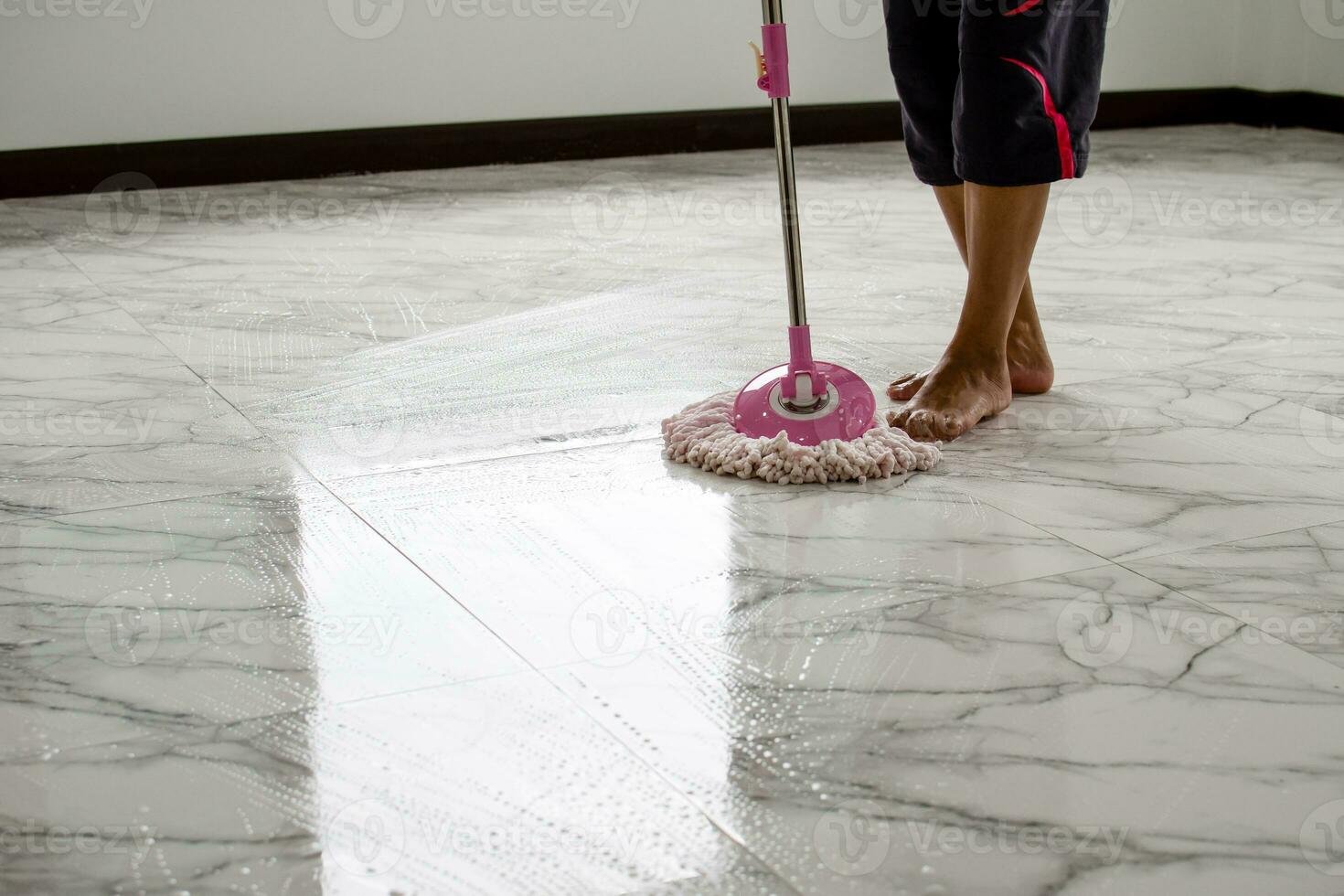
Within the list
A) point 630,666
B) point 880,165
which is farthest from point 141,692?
point 880,165

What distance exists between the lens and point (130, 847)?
0.67m

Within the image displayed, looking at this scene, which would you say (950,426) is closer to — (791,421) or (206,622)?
(791,421)

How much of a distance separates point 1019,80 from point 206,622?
2.61ft

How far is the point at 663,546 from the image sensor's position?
104cm

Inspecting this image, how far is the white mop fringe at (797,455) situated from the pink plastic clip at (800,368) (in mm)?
56

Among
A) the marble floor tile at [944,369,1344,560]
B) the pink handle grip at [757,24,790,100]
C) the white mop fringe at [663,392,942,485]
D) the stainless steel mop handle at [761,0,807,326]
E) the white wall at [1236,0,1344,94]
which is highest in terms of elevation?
the pink handle grip at [757,24,790,100]

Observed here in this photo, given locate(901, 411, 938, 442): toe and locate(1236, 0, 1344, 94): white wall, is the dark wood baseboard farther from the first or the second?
locate(901, 411, 938, 442): toe

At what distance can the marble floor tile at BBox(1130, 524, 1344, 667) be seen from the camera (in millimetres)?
890

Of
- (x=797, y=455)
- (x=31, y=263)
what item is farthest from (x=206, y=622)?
(x=31, y=263)

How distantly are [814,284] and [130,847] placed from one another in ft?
4.62

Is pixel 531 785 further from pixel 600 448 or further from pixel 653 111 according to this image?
pixel 653 111

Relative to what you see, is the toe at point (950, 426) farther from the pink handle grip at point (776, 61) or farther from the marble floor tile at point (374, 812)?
the marble floor tile at point (374, 812)

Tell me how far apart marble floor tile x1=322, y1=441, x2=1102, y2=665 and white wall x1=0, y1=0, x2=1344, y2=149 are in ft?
6.23

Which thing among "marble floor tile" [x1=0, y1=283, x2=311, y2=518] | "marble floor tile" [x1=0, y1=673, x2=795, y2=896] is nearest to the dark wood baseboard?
"marble floor tile" [x1=0, y1=283, x2=311, y2=518]
